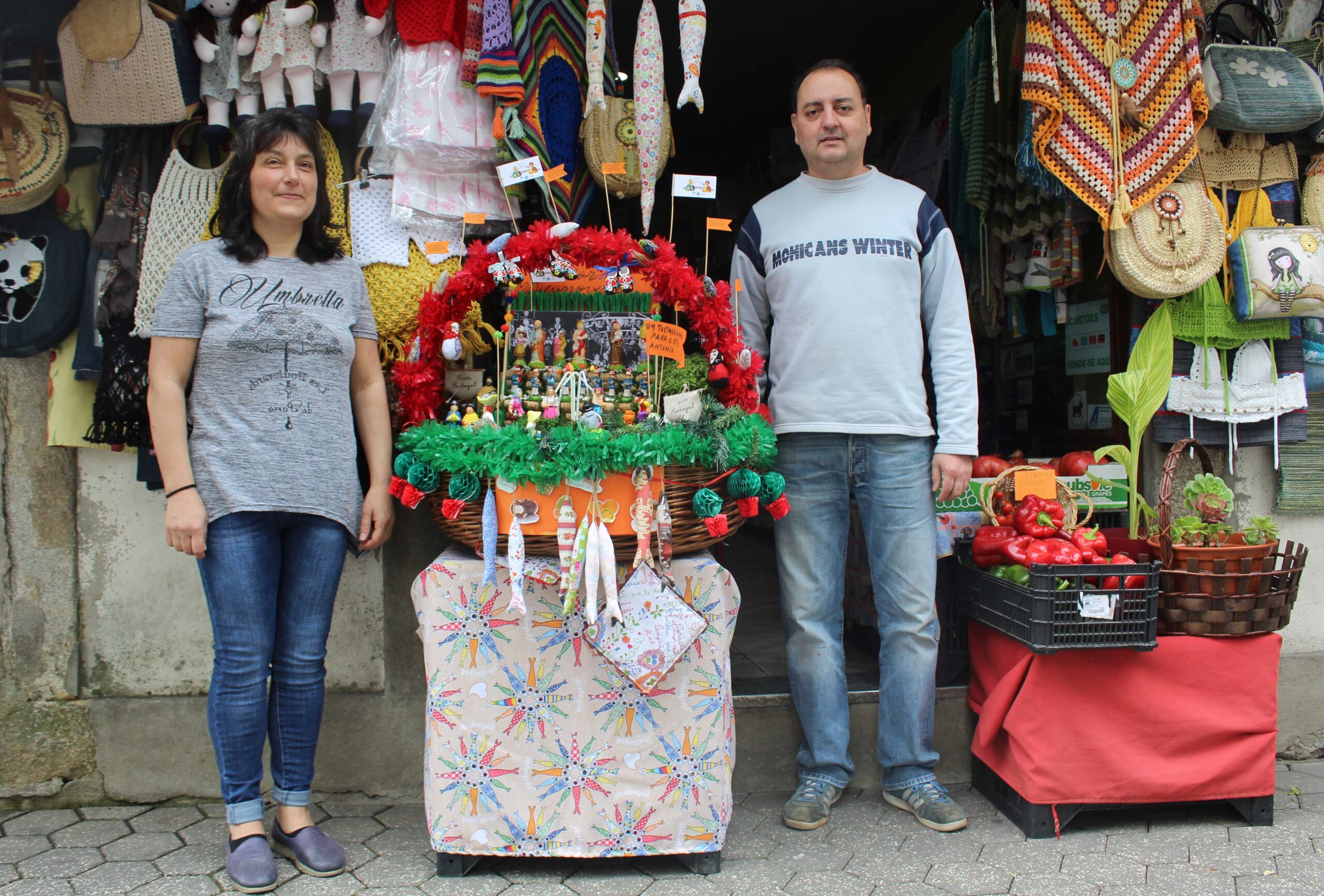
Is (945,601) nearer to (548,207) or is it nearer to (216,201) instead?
(548,207)

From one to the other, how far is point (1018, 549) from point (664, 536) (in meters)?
1.19

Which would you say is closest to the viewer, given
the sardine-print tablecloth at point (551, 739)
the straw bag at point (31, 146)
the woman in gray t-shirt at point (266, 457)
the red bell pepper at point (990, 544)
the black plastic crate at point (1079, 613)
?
the woman in gray t-shirt at point (266, 457)

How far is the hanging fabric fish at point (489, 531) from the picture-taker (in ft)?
7.44

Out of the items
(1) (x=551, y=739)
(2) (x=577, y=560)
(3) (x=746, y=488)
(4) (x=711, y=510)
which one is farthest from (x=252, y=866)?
(3) (x=746, y=488)

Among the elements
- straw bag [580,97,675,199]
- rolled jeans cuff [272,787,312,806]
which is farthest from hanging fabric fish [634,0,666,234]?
rolled jeans cuff [272,787,312,806]

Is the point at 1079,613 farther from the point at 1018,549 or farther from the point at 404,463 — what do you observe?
the point at 404,463

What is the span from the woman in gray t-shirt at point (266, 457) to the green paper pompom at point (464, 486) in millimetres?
345

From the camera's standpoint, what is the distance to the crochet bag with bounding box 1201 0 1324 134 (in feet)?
9.94

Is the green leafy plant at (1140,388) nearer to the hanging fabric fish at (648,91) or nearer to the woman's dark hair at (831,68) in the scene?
the woman's dark hair at (831,68)

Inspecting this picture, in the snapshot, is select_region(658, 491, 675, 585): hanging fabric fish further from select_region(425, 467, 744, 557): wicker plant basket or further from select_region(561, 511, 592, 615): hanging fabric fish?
select_region(561, 511, 592, 615): hanging fabric fish

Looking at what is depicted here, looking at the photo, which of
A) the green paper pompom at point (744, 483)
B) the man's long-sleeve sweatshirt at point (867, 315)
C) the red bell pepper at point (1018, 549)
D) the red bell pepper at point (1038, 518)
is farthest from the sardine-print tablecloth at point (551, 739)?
the red bell pepper at point (1038, 518)

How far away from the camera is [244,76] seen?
2.79 metres

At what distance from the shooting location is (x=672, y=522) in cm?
231

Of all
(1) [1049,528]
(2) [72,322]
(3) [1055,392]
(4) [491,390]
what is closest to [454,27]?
(4) [491,390]
